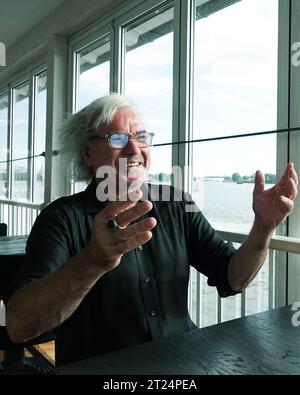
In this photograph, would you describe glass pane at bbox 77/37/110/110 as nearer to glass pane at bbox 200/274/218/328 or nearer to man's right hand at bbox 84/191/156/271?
glass pane at bbox 200/274/218/328

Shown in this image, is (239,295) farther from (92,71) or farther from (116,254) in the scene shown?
(92,71)

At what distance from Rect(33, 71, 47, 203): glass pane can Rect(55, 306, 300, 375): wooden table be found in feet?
13.5

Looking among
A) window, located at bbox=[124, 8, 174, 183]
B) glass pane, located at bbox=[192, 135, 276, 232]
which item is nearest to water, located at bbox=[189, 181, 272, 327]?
glass pane, located at bbox=[192, 135, 276, 232]

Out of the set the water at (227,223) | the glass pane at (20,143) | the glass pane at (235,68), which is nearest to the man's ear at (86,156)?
the water at (227,223)

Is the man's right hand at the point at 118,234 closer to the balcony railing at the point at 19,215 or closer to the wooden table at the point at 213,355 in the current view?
the wooden table at the point at 213,355

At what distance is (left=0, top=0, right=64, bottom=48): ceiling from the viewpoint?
398 centimetres

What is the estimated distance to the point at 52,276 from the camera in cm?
91

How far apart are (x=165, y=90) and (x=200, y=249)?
67.0 inches

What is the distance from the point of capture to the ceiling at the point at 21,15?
3.98 meters

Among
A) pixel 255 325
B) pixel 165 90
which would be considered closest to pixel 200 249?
pixel 255 325

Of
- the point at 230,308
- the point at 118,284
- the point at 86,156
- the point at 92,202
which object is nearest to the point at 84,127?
the point at 86,156

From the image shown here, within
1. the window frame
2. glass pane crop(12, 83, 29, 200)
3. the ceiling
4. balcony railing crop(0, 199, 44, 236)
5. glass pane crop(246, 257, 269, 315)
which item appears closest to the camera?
glass pane crop(246, 257, 269, 315)

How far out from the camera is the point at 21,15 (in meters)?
4.28
